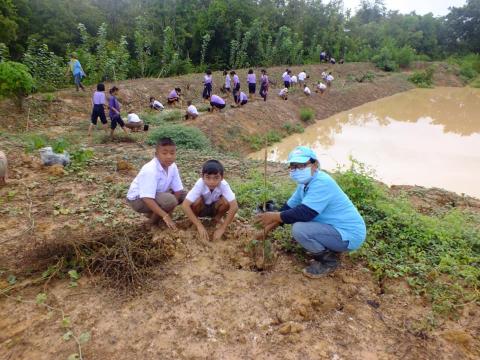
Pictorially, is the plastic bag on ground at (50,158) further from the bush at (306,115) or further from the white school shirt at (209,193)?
the bush at (306,115)

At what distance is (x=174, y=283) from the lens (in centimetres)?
291

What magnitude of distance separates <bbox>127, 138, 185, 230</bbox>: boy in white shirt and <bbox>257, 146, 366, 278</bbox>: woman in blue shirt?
110cm

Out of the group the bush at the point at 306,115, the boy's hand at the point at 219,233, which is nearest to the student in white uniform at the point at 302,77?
the bush at the point at 306,115

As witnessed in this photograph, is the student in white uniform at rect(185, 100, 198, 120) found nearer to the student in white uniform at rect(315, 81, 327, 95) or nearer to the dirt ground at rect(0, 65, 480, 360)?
the dirt ground at rect(0, 65, 480, 360)

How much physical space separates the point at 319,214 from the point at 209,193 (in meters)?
1.08

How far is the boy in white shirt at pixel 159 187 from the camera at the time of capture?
10.7 ft

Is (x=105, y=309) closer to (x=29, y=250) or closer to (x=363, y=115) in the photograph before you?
(x=29, y=250)

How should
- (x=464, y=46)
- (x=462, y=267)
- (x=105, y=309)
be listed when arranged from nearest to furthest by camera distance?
1. (x=105, y=309)
2. (x=462, y=267)
3. (x=464, y=46)

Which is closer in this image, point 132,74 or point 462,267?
point 462,267

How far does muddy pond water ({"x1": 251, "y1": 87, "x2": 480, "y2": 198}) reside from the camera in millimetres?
8328

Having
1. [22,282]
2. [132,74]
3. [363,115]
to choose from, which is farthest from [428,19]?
[22,282]

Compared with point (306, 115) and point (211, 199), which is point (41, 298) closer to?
point (211, 199)

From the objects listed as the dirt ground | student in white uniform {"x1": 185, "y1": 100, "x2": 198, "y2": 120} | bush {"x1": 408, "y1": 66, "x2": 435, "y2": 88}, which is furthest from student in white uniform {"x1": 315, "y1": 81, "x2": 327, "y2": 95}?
the dirt ground

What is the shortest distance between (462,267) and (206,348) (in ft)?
8.24
